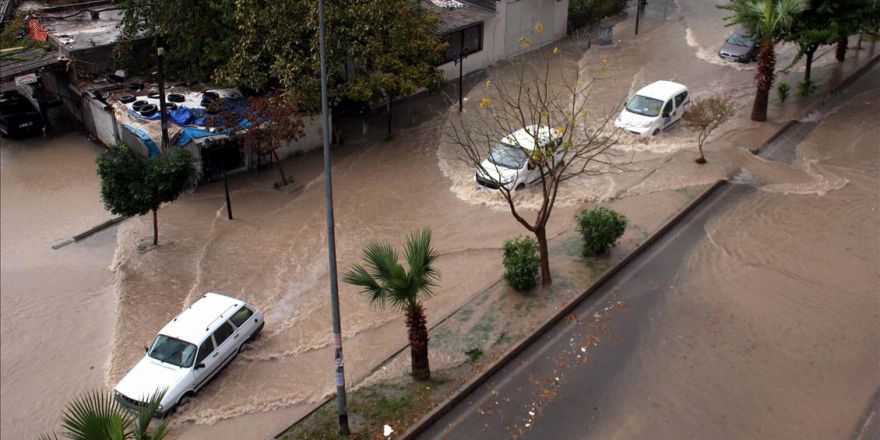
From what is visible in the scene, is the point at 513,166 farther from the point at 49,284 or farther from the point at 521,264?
the point at 49,284

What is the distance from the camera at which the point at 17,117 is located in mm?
27750

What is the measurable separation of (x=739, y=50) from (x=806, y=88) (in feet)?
18.0

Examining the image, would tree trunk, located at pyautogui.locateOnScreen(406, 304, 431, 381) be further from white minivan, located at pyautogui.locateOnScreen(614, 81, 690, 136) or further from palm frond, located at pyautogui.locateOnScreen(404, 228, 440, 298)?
white minivan, located at pyautogui.locateOnScreen(614, 81, 690, 136)

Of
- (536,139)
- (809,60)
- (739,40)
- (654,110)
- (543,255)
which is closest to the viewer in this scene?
(536,139)

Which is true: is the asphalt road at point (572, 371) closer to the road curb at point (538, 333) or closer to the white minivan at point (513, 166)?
the road curb at point (538, 333)

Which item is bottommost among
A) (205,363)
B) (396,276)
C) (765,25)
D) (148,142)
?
(205,363)

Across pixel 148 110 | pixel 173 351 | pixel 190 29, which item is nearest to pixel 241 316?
pixel 173 351

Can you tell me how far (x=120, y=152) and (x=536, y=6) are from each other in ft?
73.1

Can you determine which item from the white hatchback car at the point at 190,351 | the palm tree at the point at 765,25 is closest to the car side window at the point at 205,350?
the white hatchback car at the point at 190,351

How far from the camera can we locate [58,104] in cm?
3041

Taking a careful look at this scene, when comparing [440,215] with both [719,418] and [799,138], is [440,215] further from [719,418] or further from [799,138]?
[799,138]

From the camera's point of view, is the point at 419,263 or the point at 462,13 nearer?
the point at 419,263

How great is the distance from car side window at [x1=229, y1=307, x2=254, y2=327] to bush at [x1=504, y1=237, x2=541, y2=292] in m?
5.82

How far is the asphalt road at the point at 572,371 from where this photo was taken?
13.2 meters
